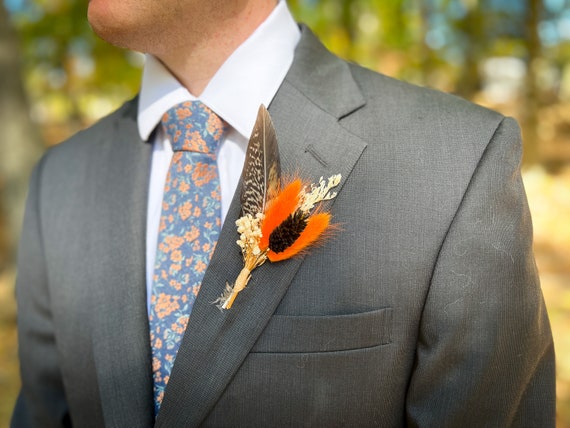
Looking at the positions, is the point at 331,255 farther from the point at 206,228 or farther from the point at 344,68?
the point at 344,68

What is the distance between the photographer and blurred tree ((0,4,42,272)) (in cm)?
466

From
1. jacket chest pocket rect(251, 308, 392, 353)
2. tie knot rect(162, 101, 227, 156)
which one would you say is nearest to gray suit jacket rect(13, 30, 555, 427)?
jacket chest pocket rect(251, 308, 392, 353)

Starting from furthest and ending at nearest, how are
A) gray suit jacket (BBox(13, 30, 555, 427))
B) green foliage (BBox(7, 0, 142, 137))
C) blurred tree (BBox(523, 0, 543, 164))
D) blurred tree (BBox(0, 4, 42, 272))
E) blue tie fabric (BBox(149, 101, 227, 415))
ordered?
blurred tree (BBox(523, 0, 543, 164)) < green foliage (BBox(7, 0, 142, 137)) < blurred tree (BBox(0, 4, 42, 272)) < blue tie fabric (BBox(149, 101, 227, 415)) < gray suit jacket (BBox(13, 30, 555, 427))

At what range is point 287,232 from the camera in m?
1.34

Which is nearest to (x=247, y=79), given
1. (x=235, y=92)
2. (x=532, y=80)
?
(x=235, y=92)

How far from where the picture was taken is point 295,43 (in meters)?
1.63

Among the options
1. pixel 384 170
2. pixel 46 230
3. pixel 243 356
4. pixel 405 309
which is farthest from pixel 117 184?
pixel 405 309

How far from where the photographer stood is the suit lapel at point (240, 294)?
4.40 feet

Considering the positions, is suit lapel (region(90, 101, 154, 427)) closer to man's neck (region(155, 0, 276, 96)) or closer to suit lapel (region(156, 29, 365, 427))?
suit lapel (region(156, 29, 365, 427))

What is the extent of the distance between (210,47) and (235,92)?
15cm

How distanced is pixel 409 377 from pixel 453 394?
4.4 inches

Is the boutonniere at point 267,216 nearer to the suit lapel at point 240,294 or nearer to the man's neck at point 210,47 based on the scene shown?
the suit lapel at point 240,294

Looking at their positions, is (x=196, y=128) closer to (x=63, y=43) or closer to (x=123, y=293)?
(x=123, y=293)

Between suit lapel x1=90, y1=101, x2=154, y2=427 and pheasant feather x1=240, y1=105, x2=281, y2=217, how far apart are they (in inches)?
14.2
